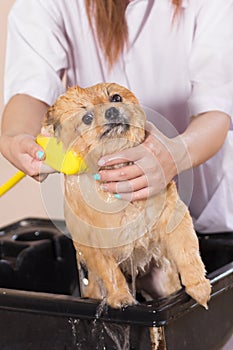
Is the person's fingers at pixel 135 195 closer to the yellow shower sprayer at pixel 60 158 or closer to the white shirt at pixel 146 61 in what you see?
the yellow shower sprayer at pixel 60 158

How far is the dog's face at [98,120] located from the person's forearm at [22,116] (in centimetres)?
19

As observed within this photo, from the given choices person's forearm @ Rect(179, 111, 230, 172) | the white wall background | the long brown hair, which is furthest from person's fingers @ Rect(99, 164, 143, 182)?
the white wall background

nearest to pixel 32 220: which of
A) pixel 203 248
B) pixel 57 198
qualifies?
pixel 203 248

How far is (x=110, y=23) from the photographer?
100 centimetres

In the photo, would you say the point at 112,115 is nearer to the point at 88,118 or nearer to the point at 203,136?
the point at 88,118

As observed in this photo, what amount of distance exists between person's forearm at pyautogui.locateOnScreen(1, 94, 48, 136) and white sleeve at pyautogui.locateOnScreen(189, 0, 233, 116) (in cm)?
21

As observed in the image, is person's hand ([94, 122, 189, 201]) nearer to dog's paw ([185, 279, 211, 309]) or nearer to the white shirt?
dog's paw ([185, 279, 211, 309])

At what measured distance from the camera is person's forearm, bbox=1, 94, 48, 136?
0.94m

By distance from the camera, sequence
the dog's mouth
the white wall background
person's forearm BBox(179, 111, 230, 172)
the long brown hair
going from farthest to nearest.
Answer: the white wall background, the long brown hair, person's forearm BBox(179, 111, 230, 172), the dog's mouth

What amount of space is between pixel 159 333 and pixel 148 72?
1.45ft

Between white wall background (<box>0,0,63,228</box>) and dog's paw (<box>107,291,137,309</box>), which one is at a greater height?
dog's paw (<box>107,291,137,309</box>)

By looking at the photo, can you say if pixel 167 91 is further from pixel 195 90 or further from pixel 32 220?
pixel 32 220

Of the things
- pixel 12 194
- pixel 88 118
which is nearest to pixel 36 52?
pixel 88 118

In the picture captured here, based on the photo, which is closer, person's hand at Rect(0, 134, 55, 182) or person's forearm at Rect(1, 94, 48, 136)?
person's hand at Rect(0, 134, 55, 182)
